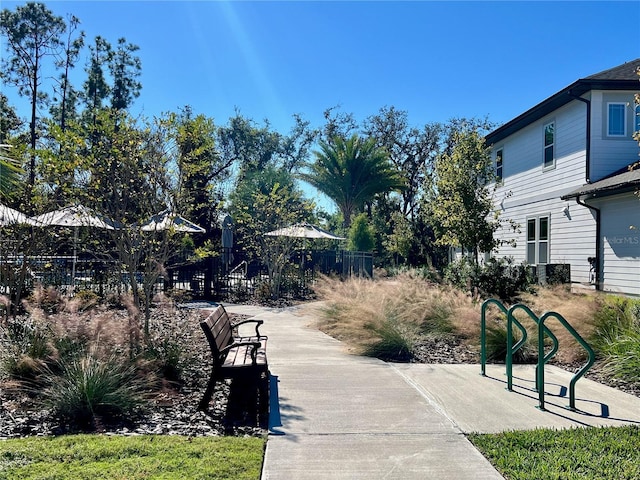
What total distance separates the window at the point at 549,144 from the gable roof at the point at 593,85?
0.50 m

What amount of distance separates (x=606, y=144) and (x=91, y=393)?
49.5 feet

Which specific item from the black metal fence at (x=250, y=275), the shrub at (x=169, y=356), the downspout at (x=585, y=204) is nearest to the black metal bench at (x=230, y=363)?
the shrub at (x=169, y=356)

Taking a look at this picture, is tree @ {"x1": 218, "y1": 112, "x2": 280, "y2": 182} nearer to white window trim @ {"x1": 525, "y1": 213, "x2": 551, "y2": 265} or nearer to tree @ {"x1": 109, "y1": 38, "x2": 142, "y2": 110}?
tree @ {"x1": 109, "y1": 38, "x2": 142, "y2": 110}

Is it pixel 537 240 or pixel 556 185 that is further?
pixel 537 240

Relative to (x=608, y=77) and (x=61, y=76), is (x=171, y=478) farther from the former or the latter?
(x=61, y=76)

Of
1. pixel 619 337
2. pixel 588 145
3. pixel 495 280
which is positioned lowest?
pixel 619 337

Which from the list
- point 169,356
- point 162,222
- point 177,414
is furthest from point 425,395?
point 162,222

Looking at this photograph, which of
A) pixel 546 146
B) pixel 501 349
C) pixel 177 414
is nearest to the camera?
pixel 177 414

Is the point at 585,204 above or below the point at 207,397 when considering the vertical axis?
above

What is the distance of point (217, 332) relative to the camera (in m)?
5.78

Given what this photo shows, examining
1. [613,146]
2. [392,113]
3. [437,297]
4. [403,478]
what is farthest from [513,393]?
[392,113]

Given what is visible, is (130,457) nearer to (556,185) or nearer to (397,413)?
(397,413)

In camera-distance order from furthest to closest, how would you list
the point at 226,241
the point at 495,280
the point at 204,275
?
the point at 226,241
the point at 204,275
the point at 495,280

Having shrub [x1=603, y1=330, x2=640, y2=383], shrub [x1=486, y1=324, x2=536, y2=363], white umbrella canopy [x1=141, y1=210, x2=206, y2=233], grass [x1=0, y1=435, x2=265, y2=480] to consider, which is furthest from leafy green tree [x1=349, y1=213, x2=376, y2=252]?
grass [x1=0, y1=435, x2=265, y2=480]
